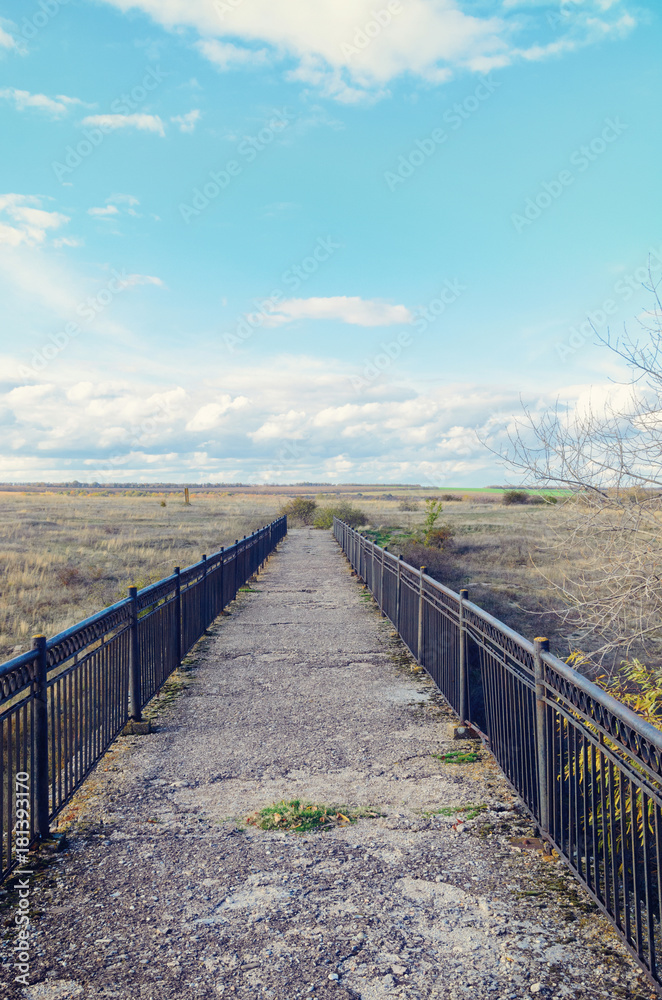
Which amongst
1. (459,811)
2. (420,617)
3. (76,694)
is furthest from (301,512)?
(459,811)

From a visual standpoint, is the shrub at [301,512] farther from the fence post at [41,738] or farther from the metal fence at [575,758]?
the fence post at [41,738]

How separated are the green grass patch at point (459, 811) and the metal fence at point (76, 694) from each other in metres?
2.38

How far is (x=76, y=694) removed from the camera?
4.50 meters

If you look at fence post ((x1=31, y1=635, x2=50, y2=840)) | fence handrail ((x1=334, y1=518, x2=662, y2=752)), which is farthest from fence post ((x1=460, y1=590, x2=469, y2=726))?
fence post ((x1=31, y1=635, x2=50, y2=840))

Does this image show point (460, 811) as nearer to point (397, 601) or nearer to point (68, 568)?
point (397, 601)

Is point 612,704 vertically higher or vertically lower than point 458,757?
higher

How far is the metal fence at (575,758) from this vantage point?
2.75m

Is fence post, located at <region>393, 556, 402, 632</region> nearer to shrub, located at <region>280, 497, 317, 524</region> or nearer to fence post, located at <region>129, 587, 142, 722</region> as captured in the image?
fence post, located at <region>129, 587, 142, 722</region>

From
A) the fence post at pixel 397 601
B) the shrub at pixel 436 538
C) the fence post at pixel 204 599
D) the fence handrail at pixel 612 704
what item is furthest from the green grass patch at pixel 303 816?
the shrub at pixel 436 538

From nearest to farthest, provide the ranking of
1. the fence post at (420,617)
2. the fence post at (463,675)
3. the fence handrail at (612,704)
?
the fence handrail at (612,704)
the fence post at (463,675)
the fence post at (420,617)

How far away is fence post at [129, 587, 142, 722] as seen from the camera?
5.95 meters

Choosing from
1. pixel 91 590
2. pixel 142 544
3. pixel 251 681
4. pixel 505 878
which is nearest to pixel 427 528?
pixel 142 544

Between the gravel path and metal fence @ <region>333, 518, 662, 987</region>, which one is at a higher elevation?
metal fence @ <region>333, 518, 662, 987</region>

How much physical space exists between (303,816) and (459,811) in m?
1.03
